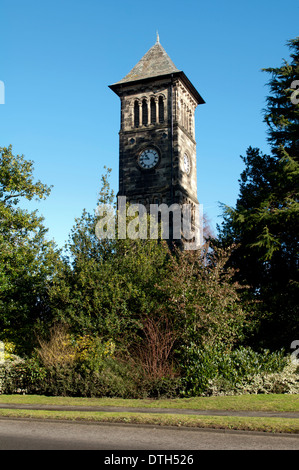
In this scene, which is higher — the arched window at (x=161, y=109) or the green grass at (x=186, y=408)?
the arched window at (x=161, y=109)

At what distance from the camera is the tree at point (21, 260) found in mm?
22312

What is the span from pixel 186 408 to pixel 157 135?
31.0 m

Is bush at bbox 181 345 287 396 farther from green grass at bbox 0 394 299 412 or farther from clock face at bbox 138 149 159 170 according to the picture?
clock face at bbox 138 149 159 170

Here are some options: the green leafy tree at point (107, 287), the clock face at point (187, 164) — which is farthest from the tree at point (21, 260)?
the clock face at point (187, 164)

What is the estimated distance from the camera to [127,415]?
10.2 m

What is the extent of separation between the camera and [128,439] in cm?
791

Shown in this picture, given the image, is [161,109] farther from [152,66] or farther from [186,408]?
[186,408]

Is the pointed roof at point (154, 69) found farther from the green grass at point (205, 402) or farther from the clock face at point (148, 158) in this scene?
the green grass at point (205, 402)

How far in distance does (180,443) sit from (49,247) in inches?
664

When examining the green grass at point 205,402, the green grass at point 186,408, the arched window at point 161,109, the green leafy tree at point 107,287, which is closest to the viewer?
the green grass at point 186,408

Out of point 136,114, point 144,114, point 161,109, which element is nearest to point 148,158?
point 144,114

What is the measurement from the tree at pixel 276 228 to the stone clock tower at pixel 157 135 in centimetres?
1554
